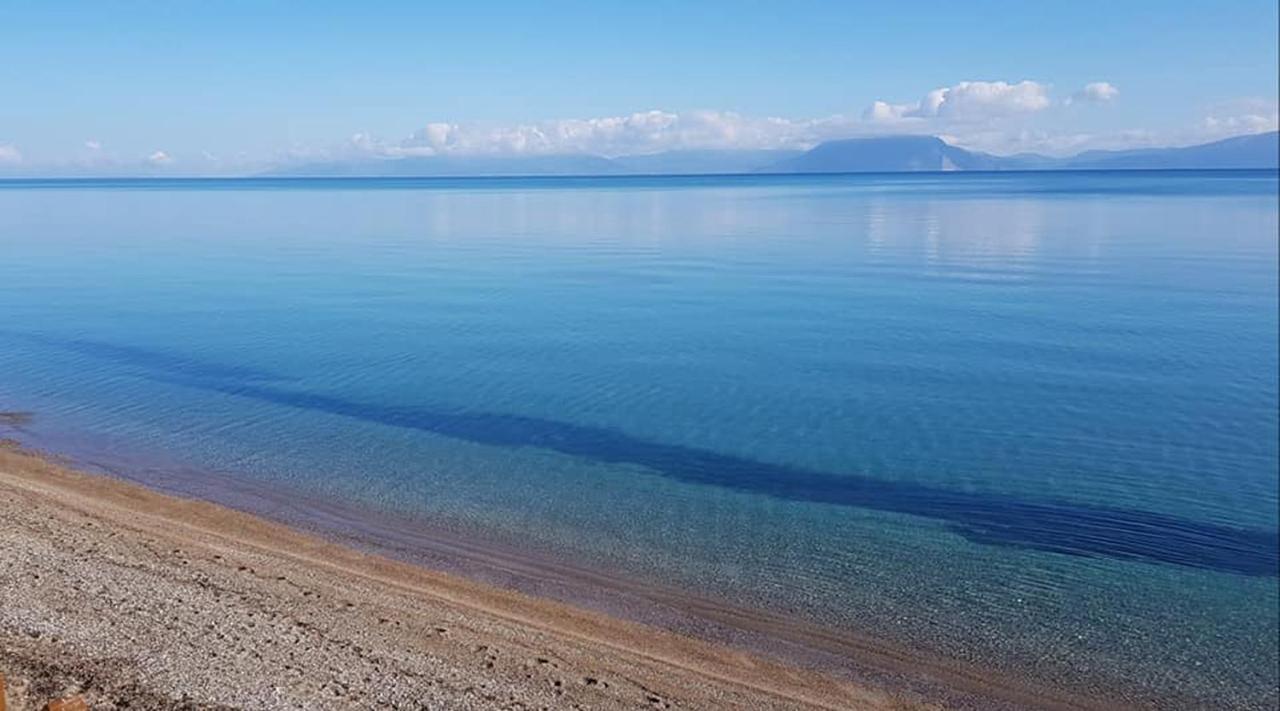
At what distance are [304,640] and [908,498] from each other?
35.8 feet

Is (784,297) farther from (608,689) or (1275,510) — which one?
(608,689)

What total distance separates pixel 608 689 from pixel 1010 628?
18.8ft

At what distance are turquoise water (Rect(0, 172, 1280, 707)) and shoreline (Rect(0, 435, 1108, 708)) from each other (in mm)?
651

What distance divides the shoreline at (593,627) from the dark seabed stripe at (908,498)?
14.9ft

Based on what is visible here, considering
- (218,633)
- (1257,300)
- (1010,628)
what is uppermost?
(1257,300)

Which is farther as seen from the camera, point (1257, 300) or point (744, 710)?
point (1257, 300)

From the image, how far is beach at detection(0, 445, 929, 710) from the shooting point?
393 inches

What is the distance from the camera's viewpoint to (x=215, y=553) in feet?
47.1

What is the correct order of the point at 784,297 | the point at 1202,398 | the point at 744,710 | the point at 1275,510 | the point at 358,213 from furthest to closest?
1. the point at 358,213
2. the point at 784,297
3. the point at 1202,398
4. the point at 1275,510
5. the point at 744,710

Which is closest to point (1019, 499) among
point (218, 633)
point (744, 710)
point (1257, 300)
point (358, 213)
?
point (744, 710)

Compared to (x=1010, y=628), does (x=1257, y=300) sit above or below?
above

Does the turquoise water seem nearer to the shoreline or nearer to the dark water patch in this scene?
the dark water patch

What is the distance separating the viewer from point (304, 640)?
11.2m

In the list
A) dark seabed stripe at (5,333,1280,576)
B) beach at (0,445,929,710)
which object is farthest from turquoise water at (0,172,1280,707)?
beach at (0,445,929,710)
